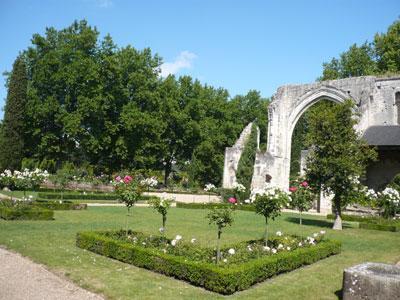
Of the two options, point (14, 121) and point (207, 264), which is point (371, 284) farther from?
point (14, 121)

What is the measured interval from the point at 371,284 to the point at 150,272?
14.2ft

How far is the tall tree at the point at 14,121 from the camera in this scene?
1346 inches

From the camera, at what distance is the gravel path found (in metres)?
6.77

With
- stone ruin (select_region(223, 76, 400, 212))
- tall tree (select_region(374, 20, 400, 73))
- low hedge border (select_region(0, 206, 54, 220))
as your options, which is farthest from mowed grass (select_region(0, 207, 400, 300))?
tall tree (select_region(374, 20, 400, 73))

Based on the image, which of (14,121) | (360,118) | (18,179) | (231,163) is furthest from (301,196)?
(14,121)

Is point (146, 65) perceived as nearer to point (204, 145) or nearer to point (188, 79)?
point (188, 79)

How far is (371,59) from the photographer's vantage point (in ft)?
146

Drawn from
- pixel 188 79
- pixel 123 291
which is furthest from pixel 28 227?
pixel 188 79

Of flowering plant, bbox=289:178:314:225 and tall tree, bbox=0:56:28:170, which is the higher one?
tall tree, bbox=0:56:28:170

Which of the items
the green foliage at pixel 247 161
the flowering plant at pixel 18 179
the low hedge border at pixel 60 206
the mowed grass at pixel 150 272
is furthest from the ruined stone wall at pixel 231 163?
the mowed grass at pixel 150 272

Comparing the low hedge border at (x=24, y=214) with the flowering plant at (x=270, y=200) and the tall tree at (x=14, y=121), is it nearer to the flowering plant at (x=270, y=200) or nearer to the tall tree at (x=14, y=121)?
the flowering plant at (x=270, y=200)

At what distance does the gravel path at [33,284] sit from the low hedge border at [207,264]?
5.72 ft

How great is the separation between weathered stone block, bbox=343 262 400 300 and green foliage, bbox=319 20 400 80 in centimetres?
3614

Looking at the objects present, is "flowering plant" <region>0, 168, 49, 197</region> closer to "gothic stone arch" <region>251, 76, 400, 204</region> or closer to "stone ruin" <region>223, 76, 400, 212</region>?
"gothic stone arch" <region>251, 76, 400, 204</region>
